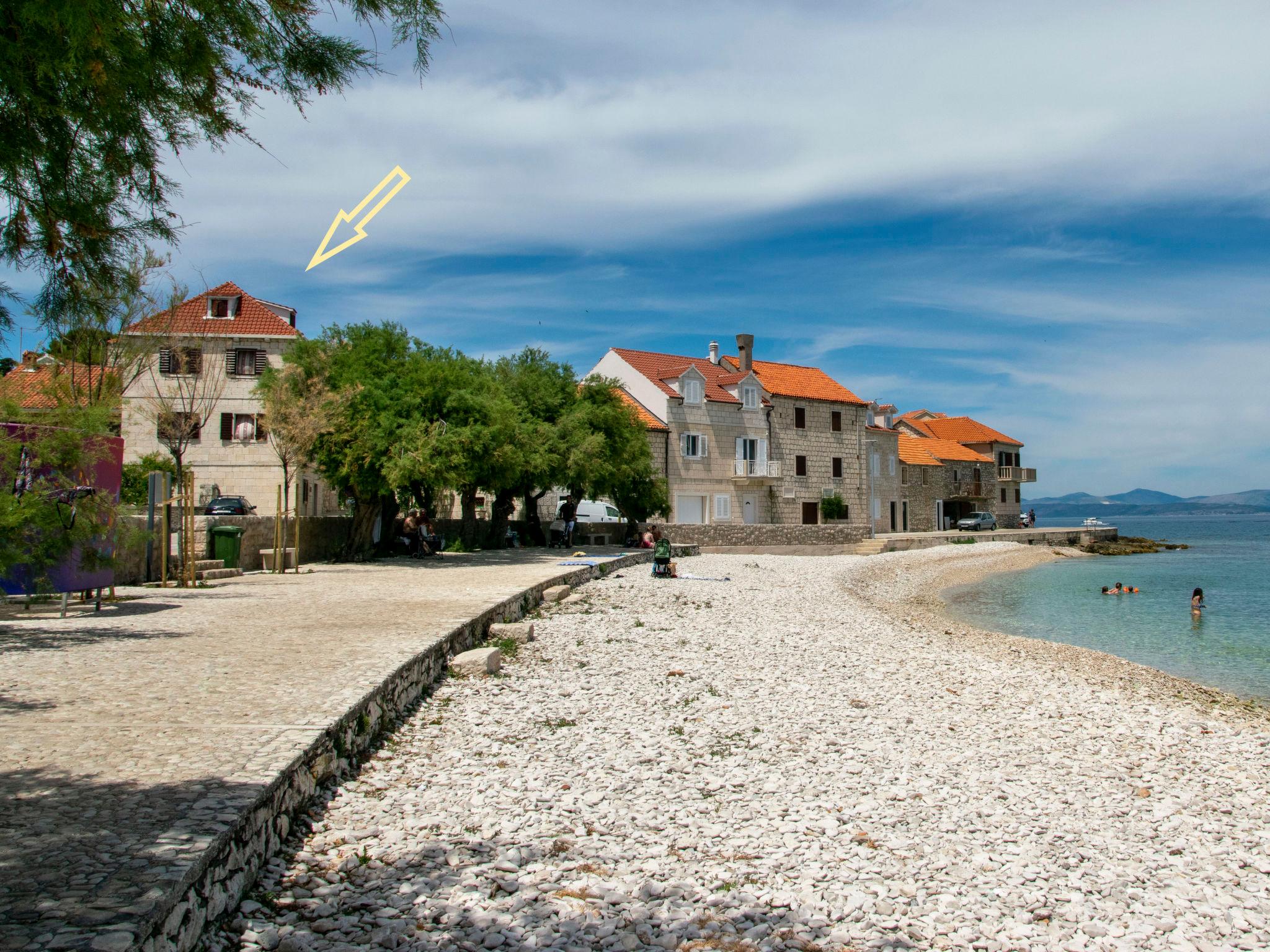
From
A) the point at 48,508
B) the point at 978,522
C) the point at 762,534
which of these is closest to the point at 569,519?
the point at 762,534

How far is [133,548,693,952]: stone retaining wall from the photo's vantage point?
11.2 ft

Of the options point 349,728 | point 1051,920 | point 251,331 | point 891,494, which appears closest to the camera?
point 1051,920

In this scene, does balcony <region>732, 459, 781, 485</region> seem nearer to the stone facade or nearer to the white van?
the white van

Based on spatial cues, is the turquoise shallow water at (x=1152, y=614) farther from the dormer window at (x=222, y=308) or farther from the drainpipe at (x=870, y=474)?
the dormer window at (x=222, y=308)

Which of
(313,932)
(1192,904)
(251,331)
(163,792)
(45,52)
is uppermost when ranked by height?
(251,331)

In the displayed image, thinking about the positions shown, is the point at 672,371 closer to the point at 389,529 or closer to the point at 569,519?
the point at 569,519

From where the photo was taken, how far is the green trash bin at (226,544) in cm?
2041

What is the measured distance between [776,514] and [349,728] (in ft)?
140

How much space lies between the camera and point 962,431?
71.2 m

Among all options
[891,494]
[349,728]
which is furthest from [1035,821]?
[891,494]

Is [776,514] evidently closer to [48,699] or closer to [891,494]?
[891,494]

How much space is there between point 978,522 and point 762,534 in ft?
82.0

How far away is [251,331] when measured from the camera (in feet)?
126

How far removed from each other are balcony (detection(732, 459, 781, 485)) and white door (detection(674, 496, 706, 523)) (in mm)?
2162
